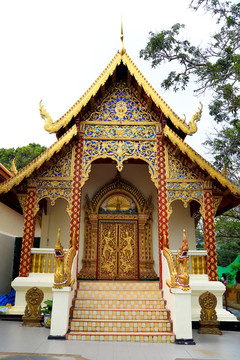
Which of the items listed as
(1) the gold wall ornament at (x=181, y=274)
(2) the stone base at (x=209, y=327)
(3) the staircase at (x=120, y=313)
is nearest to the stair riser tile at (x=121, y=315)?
(3) the staircase at (x=120, y=313)

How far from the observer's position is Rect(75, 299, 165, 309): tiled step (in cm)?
529

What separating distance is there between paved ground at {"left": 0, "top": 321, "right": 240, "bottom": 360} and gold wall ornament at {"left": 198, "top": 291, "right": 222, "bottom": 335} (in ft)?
1.36

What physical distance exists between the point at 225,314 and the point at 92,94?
5.12 m

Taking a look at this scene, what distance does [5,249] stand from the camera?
8562 mm

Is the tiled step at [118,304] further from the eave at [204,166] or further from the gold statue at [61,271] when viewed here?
the eave at [204,166]

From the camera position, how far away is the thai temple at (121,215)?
479 cm

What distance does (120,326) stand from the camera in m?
4.77

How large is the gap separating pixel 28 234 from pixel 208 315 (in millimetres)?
3765

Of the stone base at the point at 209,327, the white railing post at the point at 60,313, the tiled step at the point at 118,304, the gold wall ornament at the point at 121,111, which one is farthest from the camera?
the gold wall ornament at the point at 121,111

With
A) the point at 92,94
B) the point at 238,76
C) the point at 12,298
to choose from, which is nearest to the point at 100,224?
the point at 12,298

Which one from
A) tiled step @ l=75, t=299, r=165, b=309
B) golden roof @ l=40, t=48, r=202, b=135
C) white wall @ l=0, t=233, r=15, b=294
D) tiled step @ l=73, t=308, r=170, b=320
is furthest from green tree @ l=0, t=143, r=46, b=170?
tiled step @ l=73, t=308, r=170, b=320

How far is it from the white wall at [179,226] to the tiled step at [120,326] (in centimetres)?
270

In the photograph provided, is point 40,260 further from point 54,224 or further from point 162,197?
point 162,197

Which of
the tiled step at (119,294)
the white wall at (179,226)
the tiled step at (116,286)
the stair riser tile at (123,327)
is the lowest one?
the stair riser tile at (123,327)
